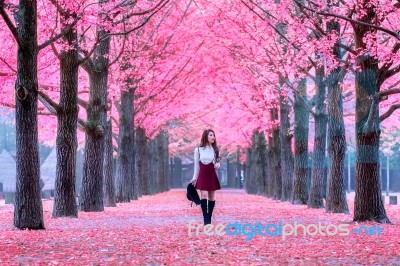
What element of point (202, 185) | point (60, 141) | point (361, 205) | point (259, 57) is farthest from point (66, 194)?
point (259, 57)

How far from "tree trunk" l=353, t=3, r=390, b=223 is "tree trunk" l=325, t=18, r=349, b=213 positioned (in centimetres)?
460

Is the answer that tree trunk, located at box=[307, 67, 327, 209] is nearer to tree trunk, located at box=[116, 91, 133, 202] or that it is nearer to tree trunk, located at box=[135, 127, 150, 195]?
tree trunk, located at box=[116, 91, 133, 202]

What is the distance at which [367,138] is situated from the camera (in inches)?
672

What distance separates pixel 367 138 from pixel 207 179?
4.79 meters

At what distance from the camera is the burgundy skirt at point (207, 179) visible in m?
14.3

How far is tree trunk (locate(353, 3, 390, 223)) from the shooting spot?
56.1ft

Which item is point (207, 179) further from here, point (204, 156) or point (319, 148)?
point (319, 148)

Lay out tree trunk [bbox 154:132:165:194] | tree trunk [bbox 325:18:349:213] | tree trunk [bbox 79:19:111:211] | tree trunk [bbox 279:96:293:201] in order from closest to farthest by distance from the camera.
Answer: tree trunk [bbox 325:18:349:213], tree trunk [bbox 79:19:111:211], tree trunk [bbox 279:96:293:201], tree trunk [bbox 154:132:165:194]

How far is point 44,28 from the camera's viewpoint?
2005cm

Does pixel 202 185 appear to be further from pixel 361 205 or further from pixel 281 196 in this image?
pixel 281 196

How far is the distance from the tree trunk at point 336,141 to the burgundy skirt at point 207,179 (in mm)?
8615

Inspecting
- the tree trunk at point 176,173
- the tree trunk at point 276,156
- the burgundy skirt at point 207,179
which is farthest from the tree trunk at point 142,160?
the tree trunk at point 176,173

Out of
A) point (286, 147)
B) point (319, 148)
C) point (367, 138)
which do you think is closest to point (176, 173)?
point (286, 147)

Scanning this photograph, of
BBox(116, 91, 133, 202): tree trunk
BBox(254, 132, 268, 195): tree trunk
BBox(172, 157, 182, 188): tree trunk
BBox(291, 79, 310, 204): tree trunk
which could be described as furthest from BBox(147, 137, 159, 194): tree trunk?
BBox(172, 157, 182, 188): tree trunk
